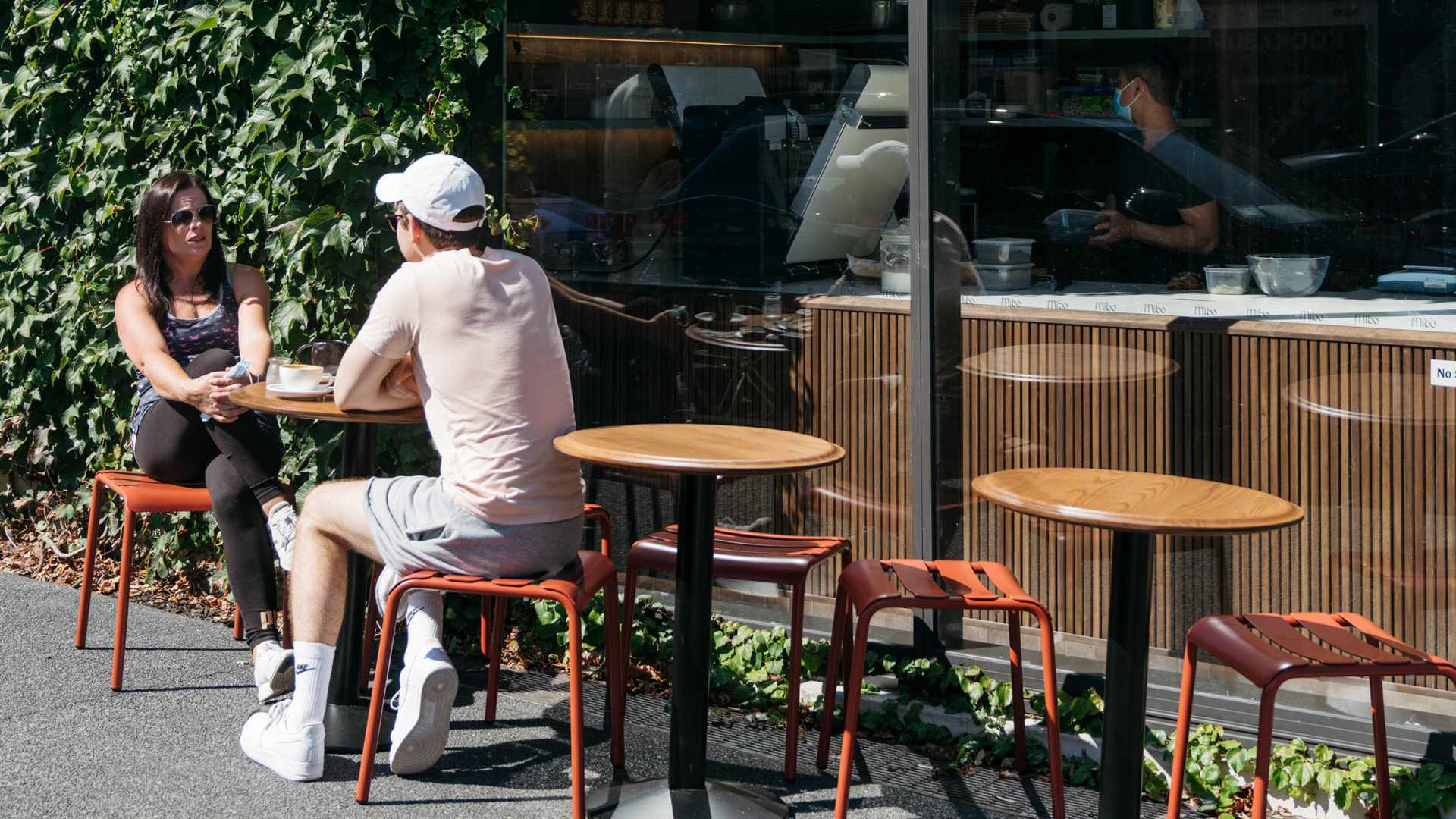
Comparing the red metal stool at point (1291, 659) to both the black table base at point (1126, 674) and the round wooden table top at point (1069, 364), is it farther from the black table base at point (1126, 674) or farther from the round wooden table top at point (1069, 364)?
the round wooden table top at point (1069, 364)

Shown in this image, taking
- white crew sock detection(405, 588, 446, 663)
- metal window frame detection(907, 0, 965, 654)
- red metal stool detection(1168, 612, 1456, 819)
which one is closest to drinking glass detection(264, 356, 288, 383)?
white crew sock detection(405, 588, 446, 663)

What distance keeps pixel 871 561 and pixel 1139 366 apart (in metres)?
0.94

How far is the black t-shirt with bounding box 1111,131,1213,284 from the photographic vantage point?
3896 mm

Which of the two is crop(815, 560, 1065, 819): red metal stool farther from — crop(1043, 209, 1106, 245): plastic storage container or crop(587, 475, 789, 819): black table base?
crop(1043, 209, 1106, 245): plastic storage container

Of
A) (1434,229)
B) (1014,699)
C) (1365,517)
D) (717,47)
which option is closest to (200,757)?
(1014,699)

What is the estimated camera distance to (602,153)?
4867 mm

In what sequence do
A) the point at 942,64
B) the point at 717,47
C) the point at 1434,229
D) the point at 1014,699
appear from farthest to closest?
1. the point at 717,47
2. the point at 942,64
3. the point at 1014,699
4. the point at 1434,229

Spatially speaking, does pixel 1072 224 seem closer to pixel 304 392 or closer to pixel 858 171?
pixel 858 171

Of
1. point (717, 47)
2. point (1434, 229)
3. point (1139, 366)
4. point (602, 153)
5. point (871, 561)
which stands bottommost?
point (871, 561)

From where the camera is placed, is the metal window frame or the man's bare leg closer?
the man's bare leg

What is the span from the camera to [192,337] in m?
4.78

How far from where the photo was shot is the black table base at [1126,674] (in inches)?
121

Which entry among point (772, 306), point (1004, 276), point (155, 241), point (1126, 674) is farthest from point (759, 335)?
point (155, 241)

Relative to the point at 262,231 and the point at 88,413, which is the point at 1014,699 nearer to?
the point at 262,231
